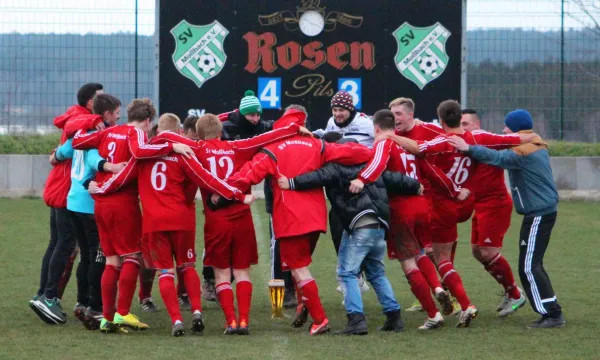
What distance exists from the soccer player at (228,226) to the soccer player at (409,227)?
71 cm

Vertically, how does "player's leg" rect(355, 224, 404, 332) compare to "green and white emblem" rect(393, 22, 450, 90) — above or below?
below

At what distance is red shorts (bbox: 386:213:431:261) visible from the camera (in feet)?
30.1

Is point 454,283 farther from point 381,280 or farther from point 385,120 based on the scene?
point 385,120

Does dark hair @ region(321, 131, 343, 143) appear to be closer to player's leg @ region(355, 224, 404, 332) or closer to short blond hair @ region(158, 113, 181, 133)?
player's leg @ region(355, 224, 404, 332)

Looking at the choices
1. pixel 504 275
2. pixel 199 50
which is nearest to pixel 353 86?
pixel 199 50

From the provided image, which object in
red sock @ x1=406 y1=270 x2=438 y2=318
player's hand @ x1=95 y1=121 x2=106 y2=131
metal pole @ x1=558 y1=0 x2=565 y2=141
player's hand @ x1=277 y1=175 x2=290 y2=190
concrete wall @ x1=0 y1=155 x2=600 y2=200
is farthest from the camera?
metal pole @ x1=558 y1=0 x2=565 y2=141

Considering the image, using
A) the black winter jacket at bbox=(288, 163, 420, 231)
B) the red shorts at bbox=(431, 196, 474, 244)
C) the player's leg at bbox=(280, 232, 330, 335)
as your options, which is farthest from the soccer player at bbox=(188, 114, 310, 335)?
the red shorts at bbox=(431, 196, 474, 244)

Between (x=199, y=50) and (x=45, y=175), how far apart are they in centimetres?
413

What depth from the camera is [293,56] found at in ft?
57.7

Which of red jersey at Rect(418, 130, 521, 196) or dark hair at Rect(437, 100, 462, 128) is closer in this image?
red jersey at Rect(418, 130, 521, 196)

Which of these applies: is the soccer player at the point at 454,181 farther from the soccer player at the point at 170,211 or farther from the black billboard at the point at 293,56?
the black billboard at the point at 293,56

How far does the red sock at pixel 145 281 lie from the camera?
400 inches

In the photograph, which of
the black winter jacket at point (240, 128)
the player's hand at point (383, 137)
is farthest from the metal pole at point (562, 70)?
the player's hand at point (383, 137)

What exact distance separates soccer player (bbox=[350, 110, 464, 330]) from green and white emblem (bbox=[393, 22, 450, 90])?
842 cm
